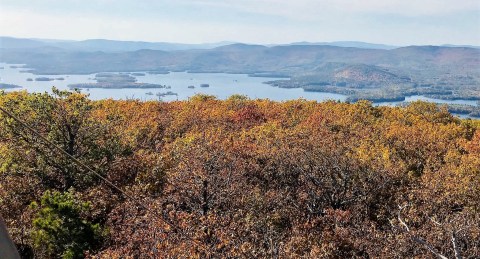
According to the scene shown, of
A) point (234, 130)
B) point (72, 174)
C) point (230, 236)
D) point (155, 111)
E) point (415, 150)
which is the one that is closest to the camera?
point (230, 236)

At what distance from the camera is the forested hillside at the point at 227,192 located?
21.8 m

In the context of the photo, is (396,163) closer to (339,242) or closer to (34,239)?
(339,242)

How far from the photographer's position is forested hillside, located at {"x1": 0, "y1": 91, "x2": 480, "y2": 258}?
2180cm

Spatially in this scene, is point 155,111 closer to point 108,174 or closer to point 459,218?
point 108,174

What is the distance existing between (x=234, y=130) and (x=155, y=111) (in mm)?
14469

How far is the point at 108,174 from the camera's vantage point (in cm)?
3098

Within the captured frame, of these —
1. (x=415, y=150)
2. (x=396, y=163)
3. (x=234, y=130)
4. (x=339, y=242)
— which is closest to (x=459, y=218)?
(x=339, y=242)

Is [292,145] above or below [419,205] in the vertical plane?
above

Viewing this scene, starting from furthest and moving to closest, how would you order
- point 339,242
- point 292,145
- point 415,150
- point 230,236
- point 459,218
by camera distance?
point 415,150, point 292,145, point 339,242, point 459,218, point 230,236

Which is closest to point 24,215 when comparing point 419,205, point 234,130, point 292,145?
point 292,145

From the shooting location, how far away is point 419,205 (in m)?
30.9

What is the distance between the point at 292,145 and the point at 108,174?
17.0 m

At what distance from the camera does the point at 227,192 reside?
28.3 meters

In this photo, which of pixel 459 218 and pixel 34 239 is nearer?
pixel 34 239
